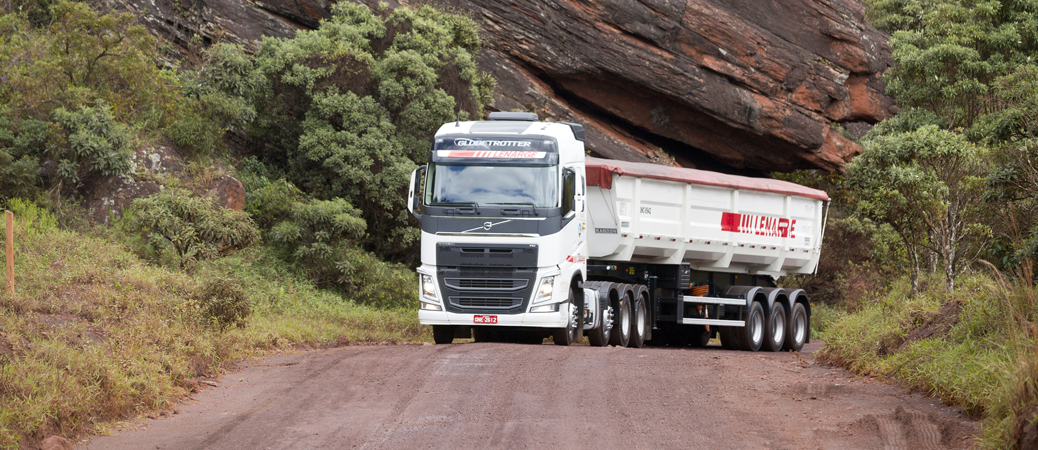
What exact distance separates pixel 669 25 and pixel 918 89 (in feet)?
29.4

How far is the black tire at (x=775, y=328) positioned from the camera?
20.1m

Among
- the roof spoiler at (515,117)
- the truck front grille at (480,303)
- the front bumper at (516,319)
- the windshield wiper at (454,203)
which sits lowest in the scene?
the front bumper at (516,319)

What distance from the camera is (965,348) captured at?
31.9ft

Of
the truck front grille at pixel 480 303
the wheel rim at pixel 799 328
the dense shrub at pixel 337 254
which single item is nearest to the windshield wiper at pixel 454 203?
the truck front grille at pixel 480 303

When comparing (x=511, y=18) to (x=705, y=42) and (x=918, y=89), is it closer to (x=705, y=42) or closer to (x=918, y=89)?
A: (x=705, y=42)

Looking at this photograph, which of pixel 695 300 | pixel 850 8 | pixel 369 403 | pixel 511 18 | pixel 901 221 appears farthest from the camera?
pixel 850 8

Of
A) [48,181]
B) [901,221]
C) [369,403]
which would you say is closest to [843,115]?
[901,221]

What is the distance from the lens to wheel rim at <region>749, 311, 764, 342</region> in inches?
776

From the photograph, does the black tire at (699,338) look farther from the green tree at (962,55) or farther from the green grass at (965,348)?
the green tree at (962,55)

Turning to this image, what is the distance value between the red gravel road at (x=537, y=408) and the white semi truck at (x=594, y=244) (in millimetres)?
2141

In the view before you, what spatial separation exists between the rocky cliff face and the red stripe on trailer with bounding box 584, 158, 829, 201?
1291cm

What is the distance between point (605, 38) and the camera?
107ft

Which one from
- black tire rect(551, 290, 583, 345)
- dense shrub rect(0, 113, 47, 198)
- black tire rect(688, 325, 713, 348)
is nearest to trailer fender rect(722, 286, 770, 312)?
black tire rect(688, 325, 713, 348)

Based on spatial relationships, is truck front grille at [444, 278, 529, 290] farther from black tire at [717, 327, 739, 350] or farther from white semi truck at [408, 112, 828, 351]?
black tire at [717, 327, 739, 350]
